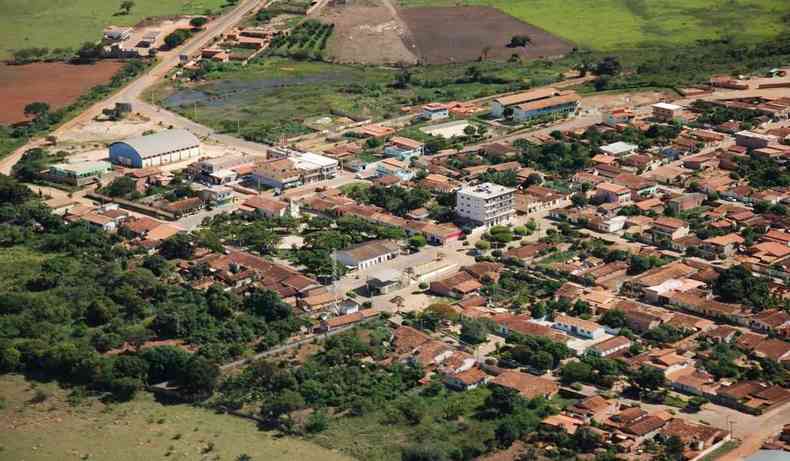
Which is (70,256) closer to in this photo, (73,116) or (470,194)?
(470,194)

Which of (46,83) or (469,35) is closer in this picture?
(46,83)

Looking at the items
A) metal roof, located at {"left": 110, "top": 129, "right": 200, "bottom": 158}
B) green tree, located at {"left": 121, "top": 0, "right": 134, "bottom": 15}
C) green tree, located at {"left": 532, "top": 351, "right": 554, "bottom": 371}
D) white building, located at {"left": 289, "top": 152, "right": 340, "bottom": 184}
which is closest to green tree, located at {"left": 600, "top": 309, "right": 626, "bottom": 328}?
green tree, located at {"left": 532, "top": 351, "right": 554, "bottom": 371}

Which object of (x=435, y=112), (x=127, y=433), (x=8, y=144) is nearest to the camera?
(x=127, y=433)

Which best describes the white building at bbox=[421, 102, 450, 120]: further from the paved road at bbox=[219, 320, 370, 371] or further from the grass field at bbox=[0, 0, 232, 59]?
the grass field at bbox=[0, 0, 232, 59]

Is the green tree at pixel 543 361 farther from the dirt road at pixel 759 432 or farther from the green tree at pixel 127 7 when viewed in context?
the green tree at pixel 127 7

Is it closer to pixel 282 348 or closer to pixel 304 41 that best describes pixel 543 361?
pixel 282 348

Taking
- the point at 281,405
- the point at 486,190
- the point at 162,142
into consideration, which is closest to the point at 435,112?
the point at 162,142

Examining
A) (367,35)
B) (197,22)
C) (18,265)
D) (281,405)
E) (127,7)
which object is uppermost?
(127,7)

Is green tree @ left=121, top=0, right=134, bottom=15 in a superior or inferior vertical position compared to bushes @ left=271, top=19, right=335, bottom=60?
superior
